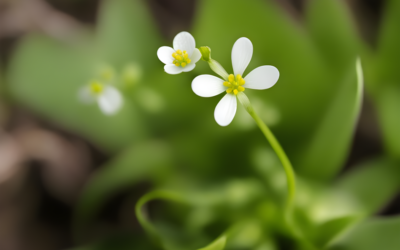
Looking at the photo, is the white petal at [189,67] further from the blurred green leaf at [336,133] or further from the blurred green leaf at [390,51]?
the blurred green leaf at [390,51]

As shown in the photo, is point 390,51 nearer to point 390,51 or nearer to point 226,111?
point 390,51

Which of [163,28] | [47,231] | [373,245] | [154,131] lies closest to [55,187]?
[47,231]

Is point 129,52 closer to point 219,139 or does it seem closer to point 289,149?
point 219,139

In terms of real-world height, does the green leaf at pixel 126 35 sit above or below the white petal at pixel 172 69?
above

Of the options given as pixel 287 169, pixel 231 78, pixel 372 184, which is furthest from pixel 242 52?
pixel 372 184

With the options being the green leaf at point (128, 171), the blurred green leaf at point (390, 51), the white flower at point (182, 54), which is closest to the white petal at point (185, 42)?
the white flower at point (182, 54)

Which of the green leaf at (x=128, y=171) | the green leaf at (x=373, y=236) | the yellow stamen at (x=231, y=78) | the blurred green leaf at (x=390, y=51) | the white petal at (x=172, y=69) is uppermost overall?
the blurred green leaf at (x=390, y=51)
